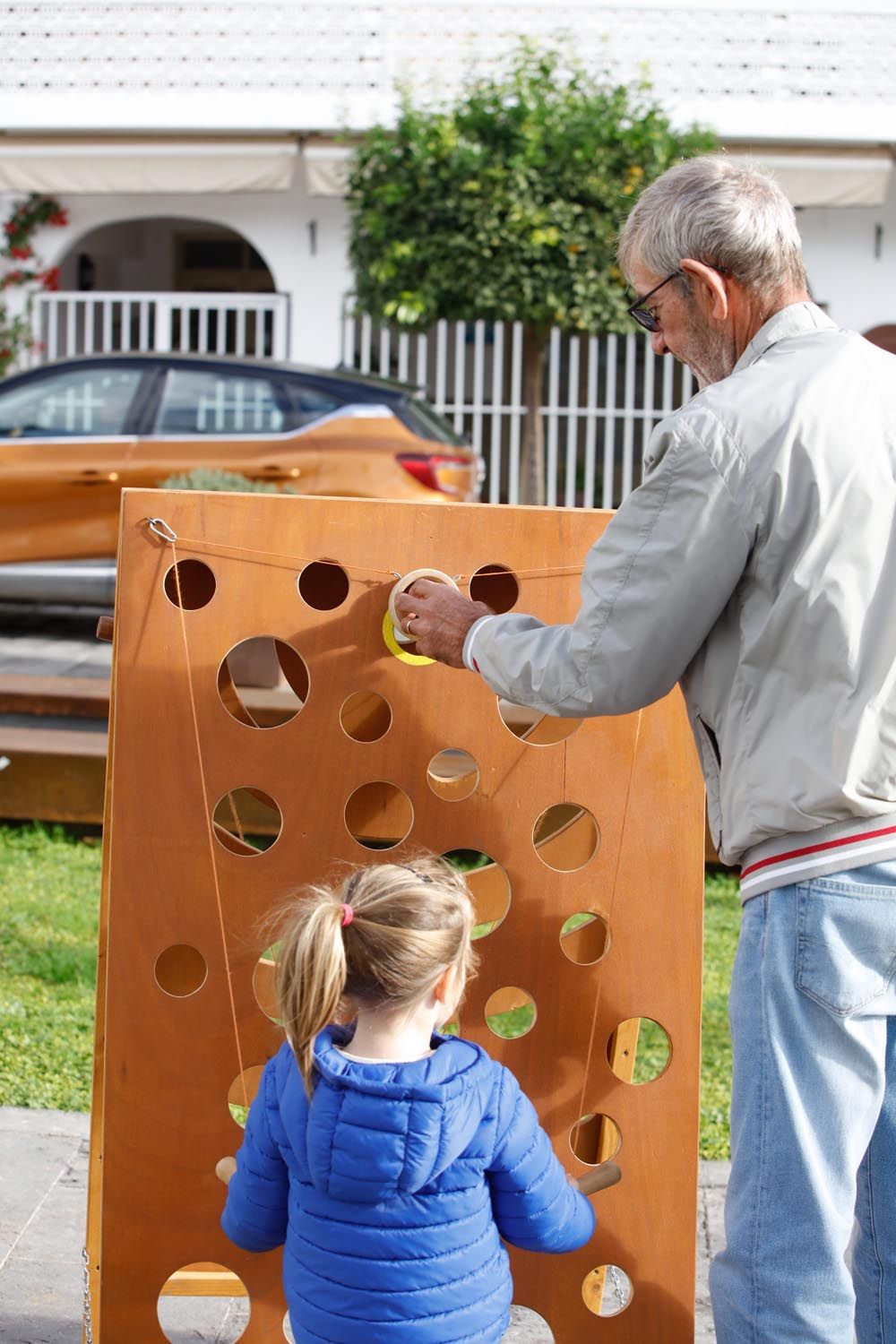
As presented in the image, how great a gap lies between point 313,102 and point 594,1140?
11.1 m

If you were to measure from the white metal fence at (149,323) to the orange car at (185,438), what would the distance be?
351 centimetres

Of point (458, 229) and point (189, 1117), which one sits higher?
point (458, 229)

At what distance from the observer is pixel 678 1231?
244cm

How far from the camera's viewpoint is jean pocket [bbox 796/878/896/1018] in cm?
190

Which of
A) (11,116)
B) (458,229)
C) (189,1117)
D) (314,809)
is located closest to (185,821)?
(314,809)

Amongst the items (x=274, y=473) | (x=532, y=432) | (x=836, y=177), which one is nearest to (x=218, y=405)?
(x=274, y=473)

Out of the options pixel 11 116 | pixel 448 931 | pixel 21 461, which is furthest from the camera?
pixel 11 116

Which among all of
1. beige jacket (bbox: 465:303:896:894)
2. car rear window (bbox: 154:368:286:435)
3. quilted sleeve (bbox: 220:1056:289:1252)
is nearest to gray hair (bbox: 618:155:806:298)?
beige jacket (bbox: 465:303:896:894)

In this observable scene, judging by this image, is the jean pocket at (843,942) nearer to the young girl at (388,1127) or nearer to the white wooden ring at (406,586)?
the young girl at (388,1127)

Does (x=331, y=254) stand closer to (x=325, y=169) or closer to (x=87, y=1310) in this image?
(x=325, y=169)

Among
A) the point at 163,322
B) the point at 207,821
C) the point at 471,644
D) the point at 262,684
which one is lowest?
the point at 262,684

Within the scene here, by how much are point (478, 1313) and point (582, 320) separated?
310 inches

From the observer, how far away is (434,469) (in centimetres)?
816

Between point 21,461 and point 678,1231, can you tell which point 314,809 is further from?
point 21,461
